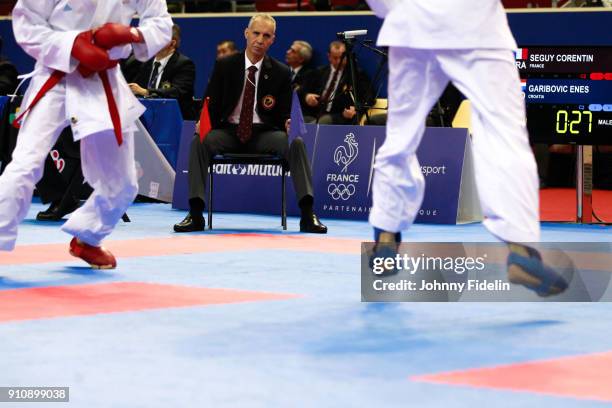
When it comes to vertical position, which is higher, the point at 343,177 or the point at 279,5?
the point at 279,5

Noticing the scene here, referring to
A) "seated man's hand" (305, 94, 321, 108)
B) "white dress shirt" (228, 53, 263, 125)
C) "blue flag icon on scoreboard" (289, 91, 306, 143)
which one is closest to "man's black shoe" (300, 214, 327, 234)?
"blue flag icon on scoreboard" (289, 91, 306, 143)

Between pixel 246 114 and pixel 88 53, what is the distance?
119 inches

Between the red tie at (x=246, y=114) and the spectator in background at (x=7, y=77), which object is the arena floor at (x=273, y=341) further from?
the spectator in background at (x=7, y=77)

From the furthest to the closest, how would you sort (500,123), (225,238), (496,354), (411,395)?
(225,238)
(500,123)
(496,354)
(411,395)

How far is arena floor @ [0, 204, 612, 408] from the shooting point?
2.63 m

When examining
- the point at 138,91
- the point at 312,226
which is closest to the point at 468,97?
the point at 312,226

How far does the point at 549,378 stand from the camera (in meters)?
2.82

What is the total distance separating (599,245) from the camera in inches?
181

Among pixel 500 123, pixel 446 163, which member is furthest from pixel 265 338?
pixel 446 163

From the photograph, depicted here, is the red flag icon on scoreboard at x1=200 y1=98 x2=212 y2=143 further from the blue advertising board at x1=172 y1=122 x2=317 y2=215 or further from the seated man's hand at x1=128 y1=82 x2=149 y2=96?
the seated man's hand at x1=128 y1=82 x2=149 y2=96

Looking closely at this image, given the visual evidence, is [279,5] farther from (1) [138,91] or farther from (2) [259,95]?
(2) [259,95]

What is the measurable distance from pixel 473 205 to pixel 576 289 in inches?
174

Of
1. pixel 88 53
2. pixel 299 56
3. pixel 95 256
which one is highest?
pixel 88 53

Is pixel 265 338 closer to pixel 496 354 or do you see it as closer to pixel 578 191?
pixel 496 354
